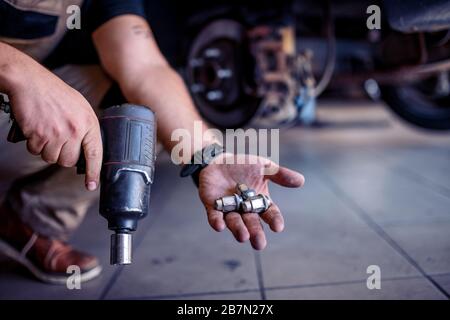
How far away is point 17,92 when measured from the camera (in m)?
0.66

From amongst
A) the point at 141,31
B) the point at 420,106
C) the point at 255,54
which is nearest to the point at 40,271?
the point at 141,31

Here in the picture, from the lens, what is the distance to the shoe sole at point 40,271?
1.16 meters

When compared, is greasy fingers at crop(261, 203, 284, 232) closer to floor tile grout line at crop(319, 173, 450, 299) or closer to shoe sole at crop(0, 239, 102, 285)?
floor tile grout line at crop(319, 173, 450, 299)

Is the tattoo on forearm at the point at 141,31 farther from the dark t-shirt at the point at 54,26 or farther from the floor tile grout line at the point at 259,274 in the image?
the floor tile grout line at the point at 259,274

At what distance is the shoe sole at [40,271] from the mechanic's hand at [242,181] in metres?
0.52

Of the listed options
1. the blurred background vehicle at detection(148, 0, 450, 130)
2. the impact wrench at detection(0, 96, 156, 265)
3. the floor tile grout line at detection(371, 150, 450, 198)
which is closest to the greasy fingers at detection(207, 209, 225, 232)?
the impact wrench at detection(0, 96, 156, 265)

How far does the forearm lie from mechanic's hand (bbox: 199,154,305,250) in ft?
0.34

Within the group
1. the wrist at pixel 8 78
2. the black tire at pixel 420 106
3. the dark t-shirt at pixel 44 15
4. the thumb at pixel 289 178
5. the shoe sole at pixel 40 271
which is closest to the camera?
the wrist at pixel 8 78

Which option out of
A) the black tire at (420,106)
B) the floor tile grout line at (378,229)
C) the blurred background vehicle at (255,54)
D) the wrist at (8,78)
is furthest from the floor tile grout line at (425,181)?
the wrist at (8,78)

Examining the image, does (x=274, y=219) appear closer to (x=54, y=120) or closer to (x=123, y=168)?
(x=123, y=168)

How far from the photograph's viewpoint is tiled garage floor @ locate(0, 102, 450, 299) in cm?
105

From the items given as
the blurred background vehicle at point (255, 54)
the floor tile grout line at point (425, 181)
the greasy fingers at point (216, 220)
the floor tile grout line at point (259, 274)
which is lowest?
the floor tile grout line at point (259, 274)

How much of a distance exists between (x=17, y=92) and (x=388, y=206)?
1405mm
